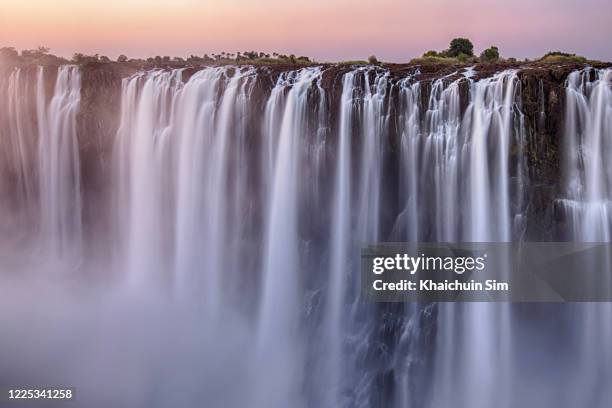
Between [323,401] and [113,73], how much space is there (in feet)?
38.8

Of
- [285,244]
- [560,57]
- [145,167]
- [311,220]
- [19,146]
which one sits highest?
[560,57]

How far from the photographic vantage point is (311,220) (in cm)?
1675

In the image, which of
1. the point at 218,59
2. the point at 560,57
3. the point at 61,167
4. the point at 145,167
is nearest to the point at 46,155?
the point at 61,167

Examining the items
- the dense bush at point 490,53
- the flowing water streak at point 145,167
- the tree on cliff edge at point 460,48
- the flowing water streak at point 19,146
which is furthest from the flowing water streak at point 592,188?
the flowing water streak at point 19,146

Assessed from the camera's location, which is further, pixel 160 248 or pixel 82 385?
pixel 160 248

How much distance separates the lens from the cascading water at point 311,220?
15.2 metres

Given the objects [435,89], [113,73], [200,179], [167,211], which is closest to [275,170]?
[200,179]

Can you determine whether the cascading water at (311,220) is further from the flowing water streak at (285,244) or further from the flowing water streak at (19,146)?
the flowing water streak at (19,146)

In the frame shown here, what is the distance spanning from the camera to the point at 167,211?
17688mm

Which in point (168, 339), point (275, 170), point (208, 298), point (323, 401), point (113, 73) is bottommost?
point (323, 401)

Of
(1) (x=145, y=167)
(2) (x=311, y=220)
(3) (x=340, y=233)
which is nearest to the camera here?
(3) (x=340, y=233)

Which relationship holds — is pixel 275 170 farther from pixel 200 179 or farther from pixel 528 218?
pixel 528 218

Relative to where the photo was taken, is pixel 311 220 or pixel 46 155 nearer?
pixel 311 220

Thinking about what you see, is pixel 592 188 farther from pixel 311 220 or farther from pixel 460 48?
pixel 460 48
